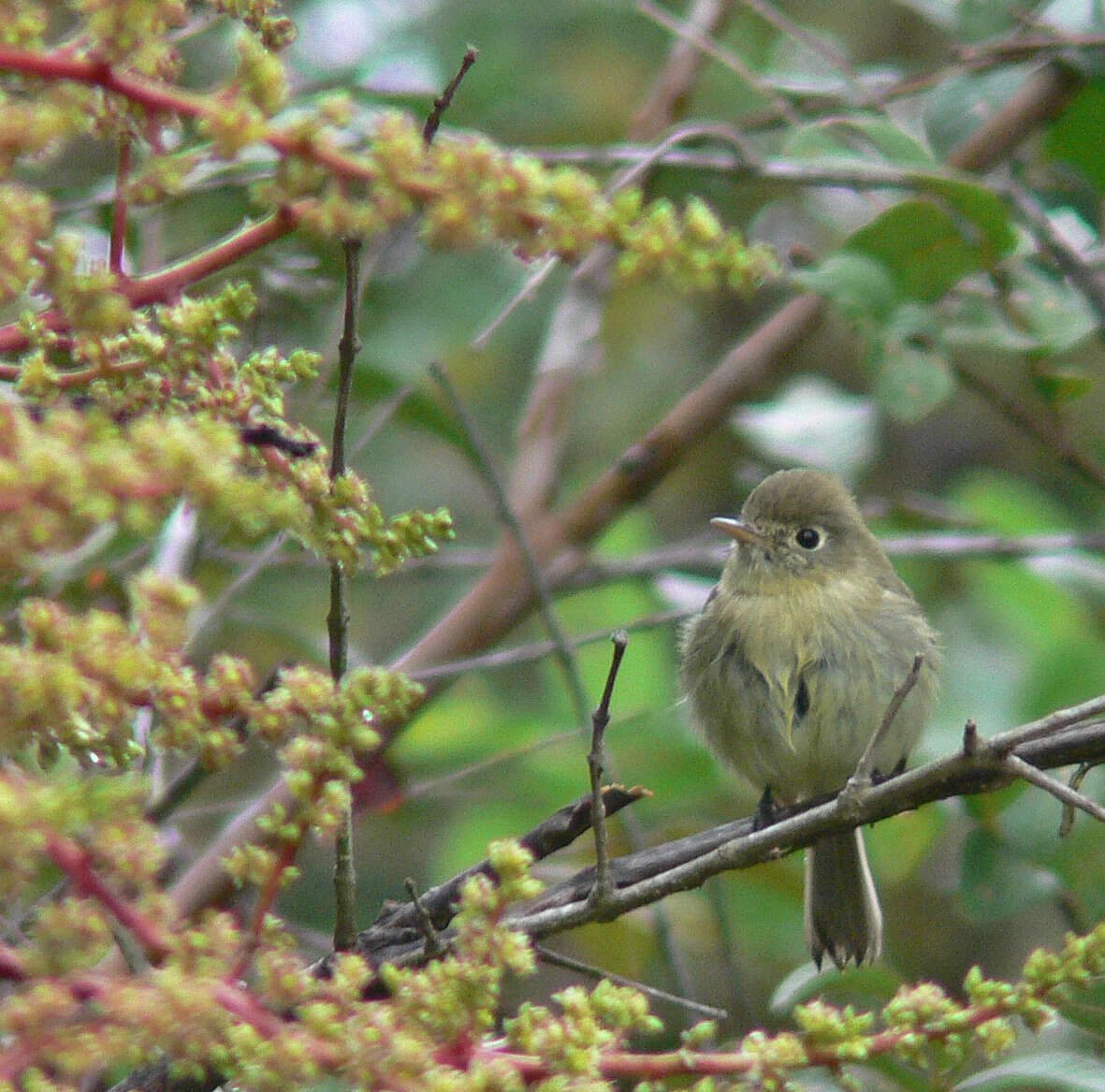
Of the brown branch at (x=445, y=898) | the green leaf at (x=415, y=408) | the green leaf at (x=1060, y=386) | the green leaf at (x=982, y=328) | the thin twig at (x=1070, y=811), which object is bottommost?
the brown branch at (x=445, y=898)

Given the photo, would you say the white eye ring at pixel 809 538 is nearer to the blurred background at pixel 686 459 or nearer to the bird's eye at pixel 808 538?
the bird's eye at pixel 808 538

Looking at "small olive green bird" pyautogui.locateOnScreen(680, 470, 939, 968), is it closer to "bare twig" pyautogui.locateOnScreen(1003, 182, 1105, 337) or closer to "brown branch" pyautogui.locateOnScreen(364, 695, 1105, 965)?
"bare twig" pyautogui.locateOnScreen(1003, 182, 1105, 337)

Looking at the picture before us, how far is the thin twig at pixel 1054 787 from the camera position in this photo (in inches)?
71.4

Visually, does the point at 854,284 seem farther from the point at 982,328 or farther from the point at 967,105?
the point at 967,105

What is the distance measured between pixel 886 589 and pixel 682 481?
8.79ft

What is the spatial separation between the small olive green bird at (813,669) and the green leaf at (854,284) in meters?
1.12

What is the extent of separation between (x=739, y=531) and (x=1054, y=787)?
2.88 m

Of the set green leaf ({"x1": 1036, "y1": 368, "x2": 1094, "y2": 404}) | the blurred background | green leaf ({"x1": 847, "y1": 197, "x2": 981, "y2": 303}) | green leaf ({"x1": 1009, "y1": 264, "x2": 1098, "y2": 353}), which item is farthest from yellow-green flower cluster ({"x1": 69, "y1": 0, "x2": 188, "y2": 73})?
green leaf ({"x1": 1036, "y1": 368, "x2": 1094, "y2": 404})

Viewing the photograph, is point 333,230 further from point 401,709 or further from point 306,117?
point 401,709

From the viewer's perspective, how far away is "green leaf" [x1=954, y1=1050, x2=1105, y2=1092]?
2.56m

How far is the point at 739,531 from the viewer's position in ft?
15.4

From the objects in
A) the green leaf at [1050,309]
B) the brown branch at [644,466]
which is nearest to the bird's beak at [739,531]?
the brown branch at [644,466]

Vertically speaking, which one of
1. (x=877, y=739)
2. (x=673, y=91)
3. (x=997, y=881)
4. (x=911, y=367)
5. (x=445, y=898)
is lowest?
(x=997, y=881)

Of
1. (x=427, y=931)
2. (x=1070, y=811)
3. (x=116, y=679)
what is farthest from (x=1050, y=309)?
(x=116, y=679)
